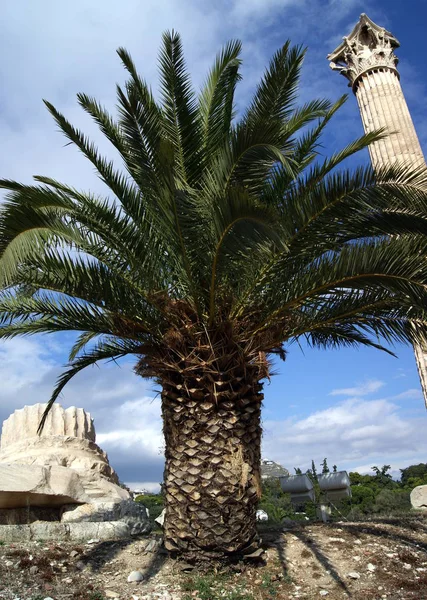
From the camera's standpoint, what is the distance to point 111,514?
29.9ft

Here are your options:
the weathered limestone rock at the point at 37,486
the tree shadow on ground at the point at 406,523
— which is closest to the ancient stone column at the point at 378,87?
the tree shadow on ground at the point at 406,523

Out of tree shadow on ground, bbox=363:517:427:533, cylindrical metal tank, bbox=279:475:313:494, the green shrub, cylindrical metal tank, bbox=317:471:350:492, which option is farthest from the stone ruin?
cylindrical metal tank, bbox=317:471:350:492

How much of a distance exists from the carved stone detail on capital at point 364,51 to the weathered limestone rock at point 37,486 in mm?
11635

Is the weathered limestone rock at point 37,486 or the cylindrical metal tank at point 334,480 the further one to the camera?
the cylindrical metal tank at point 334,480

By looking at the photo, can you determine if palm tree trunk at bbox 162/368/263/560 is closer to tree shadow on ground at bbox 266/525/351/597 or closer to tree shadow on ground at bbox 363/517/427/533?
tree shadow on ground at bbox 266/525/351/597

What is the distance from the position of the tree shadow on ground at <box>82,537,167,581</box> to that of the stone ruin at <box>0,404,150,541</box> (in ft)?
1.52

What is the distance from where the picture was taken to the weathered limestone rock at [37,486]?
8.23 meters

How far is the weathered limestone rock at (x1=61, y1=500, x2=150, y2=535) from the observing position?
870 centimetres

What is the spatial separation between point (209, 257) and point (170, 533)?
3.40 m

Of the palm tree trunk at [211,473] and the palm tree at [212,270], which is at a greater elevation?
the palm tree at [212,270]

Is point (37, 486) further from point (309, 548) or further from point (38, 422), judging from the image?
point (309, 548)

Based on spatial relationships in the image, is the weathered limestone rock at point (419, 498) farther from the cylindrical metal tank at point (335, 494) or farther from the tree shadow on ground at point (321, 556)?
the tree shadow on ground at point (321, 556)

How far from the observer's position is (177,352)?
6.59 meters

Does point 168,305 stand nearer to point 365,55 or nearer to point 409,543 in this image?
point 409,543
